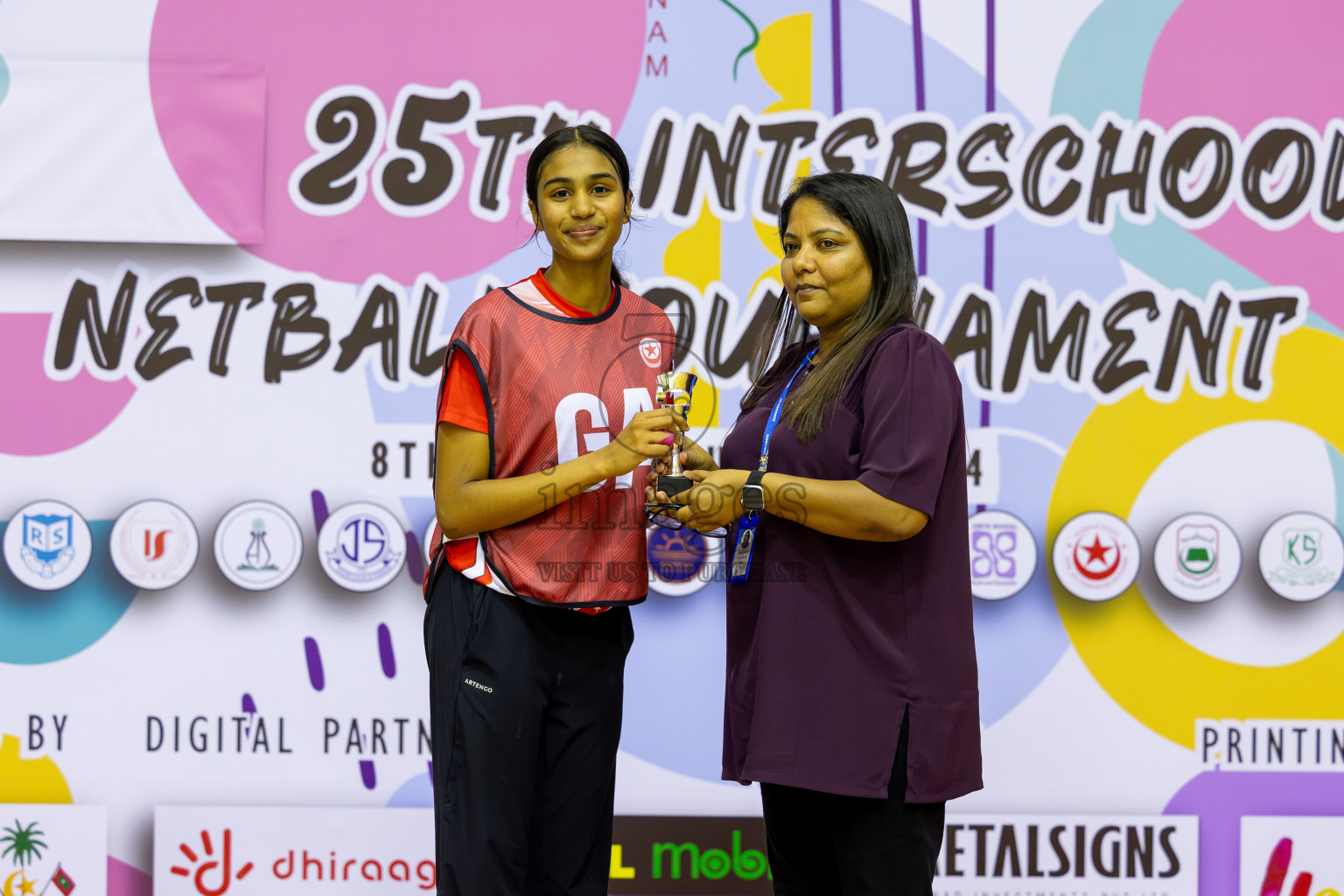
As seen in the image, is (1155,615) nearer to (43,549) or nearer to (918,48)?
(918,48)

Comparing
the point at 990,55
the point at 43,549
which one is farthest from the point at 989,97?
the point at 43,549

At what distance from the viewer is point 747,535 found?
157 centimetres

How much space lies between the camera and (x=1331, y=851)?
2.44m

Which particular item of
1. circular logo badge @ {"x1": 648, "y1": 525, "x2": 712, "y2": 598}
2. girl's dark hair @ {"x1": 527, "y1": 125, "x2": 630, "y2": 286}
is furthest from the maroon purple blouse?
circular logo badge @ {"x1": 648, "y1": 525, "x2": 712, "y2": 598}

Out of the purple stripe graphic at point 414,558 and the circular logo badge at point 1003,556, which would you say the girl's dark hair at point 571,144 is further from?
the circular logo badge at point 1003,556

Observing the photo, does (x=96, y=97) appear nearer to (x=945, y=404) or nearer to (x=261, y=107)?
(x=261, y=107)

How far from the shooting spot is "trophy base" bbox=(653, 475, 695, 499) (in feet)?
4.90

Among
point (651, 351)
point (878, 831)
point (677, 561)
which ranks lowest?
point (878, 831)

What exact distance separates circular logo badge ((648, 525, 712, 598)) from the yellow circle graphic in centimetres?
82

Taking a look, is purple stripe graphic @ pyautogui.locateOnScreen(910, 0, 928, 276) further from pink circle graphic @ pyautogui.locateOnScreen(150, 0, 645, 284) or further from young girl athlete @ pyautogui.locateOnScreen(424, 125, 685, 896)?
young girl athlete @ pyautogui.locateOnScreen(424, 125, 685, 896)

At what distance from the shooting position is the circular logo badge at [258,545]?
7.89ft

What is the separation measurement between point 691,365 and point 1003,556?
86cm

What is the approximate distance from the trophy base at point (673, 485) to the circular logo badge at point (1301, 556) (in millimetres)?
1666

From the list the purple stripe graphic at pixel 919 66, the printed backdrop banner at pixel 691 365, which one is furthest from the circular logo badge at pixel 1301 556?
the purple stripe graphic at pixel 919 66
